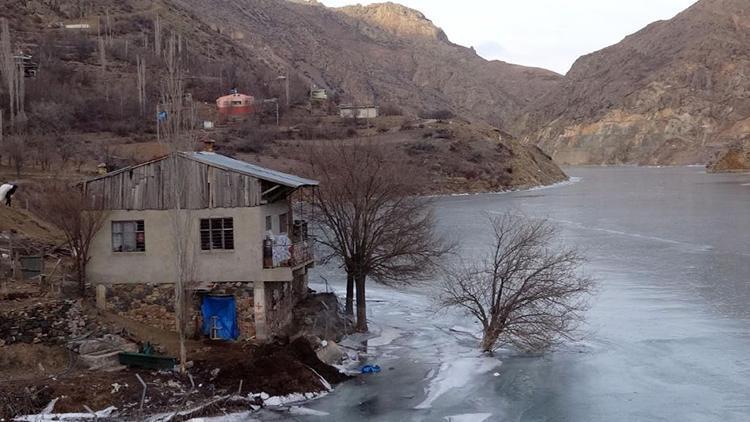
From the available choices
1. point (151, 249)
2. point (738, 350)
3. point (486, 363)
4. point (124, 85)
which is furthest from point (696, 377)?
point (124, 85)

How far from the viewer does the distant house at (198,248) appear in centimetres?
2183

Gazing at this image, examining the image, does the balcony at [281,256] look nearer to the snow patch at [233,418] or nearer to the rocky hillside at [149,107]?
the snow patch at [233,418]

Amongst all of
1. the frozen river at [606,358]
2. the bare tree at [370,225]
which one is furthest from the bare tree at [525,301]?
the bare tree at [370,225]

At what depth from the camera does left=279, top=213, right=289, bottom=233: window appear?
992 inches

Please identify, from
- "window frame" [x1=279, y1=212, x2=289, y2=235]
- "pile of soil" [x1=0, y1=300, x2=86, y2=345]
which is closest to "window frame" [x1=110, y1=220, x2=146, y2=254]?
"pile of soil" [x1=0, y1=300, x2=86, y2=345]

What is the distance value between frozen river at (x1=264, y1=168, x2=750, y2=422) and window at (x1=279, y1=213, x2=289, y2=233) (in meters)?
4.92

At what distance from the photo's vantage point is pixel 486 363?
75.8ft

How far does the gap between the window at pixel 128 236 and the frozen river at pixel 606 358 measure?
728 centimetres

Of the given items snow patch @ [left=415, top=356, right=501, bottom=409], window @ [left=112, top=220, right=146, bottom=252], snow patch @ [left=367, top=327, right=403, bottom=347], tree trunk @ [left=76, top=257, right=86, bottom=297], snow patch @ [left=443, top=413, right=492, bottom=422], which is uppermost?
window @ [left=112, top=220, right=146, bottom=252]

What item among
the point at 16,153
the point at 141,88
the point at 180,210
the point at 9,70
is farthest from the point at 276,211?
the point at 141,88

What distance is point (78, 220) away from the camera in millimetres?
21219

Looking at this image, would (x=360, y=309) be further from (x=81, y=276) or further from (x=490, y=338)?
(x=81, y=276)

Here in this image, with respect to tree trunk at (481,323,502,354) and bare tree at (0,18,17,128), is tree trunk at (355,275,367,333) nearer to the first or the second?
tree trunk at (481,323,502,354)

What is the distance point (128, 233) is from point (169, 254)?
1448 mm
